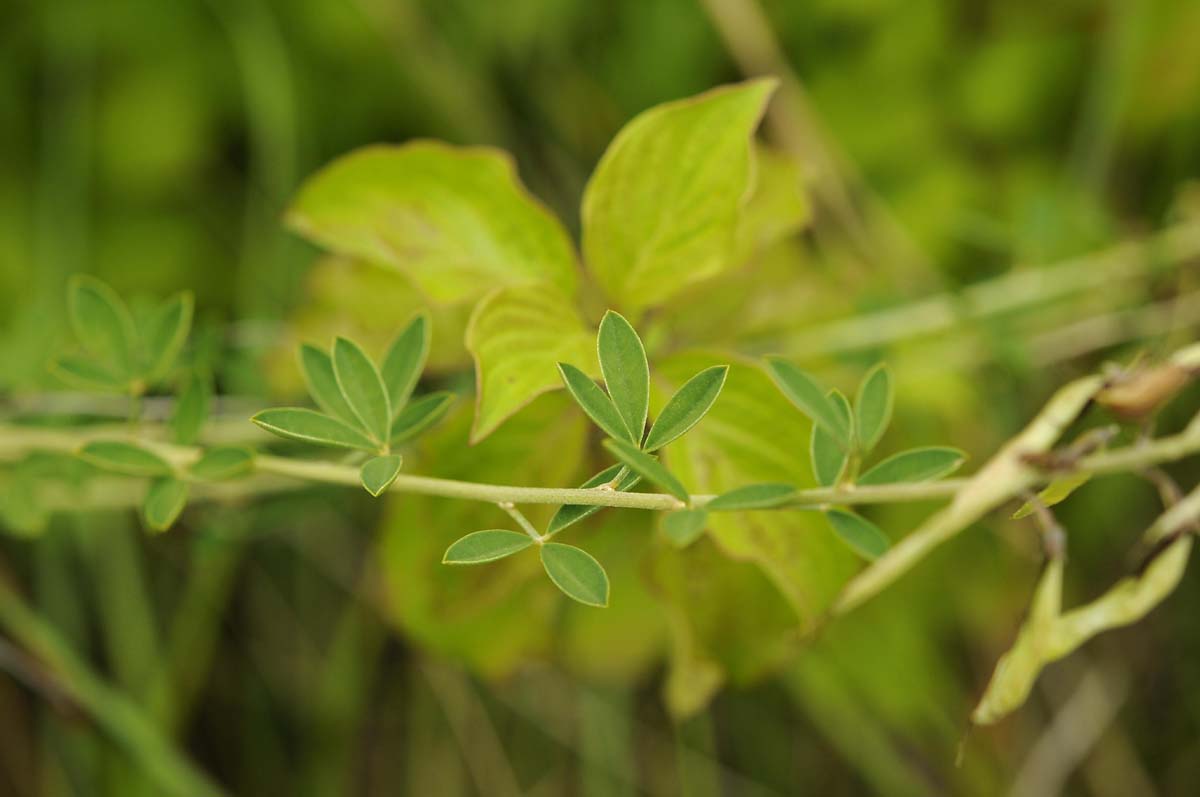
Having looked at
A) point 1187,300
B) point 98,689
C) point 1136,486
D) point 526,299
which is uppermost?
point 526,299

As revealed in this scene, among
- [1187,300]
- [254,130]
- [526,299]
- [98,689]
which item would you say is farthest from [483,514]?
[254,130]

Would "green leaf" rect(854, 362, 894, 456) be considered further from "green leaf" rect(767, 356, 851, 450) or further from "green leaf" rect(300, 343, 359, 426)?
"green leaf" rect(300, 343, 359, 426)

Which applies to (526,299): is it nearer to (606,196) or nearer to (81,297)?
(606,196)

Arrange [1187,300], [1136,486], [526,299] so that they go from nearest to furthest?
[526,299] < [1187,300] < [1136,486]

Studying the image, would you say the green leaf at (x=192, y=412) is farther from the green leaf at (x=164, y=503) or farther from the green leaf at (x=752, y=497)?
the green leaf at (x=752, y=497)

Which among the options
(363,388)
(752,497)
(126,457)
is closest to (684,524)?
(752,497)

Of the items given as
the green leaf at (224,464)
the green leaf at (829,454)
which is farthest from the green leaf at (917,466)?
the green leaf at (224,464)

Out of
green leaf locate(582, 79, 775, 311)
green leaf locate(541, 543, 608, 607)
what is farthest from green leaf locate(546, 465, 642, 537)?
green leaf locate(582, 79, 775, 311)
